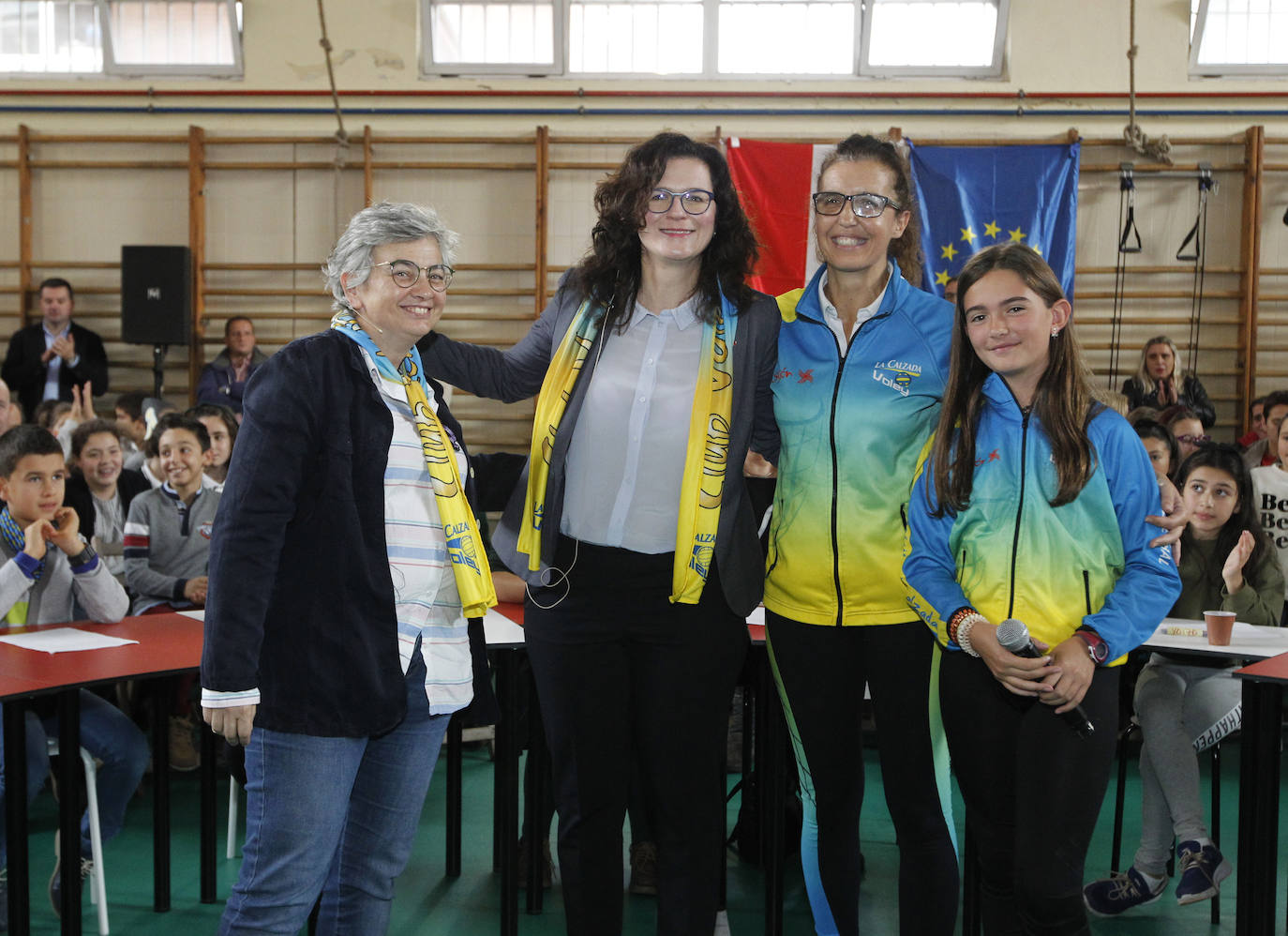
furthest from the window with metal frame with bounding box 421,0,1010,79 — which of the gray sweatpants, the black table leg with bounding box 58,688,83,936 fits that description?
the black table leg with bounding box 58,688,83,936

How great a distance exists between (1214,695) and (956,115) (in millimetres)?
4993

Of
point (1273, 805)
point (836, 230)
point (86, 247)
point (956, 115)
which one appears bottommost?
point (1273, 805)

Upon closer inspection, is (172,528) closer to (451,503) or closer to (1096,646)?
(451,503)

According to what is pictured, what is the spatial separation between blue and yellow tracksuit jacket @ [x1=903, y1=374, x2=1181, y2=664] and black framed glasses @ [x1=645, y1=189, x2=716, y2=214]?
0.61 metres

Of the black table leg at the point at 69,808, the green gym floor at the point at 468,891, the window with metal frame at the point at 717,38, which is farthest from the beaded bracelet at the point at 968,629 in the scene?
the window with metal frame at the point at 717,38

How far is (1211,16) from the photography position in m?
7.04

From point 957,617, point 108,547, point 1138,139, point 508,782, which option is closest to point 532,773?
point 508,782

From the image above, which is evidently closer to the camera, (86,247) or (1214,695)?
(1214,695)

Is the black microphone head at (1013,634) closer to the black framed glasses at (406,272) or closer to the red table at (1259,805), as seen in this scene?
the red table at (1259,805)

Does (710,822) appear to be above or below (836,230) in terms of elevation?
below

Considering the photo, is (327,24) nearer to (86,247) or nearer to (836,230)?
(86,247)

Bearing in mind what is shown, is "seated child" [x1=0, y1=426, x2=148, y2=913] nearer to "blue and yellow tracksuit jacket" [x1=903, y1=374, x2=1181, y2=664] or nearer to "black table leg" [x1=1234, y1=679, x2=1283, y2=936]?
"blue and yellow tracksuit jacket" [x1=903, y1=374, x2=1181, y2=664]

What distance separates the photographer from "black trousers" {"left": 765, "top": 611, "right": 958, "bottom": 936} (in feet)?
6.42

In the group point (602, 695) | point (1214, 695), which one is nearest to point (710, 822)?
point (602, 695)
